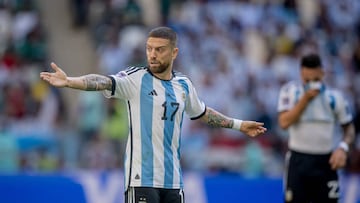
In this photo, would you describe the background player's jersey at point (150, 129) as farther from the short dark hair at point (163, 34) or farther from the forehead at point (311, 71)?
the forehead at point (311, 71)

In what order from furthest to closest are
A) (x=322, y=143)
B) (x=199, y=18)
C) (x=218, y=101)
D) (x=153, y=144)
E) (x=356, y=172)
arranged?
(x=199, y=18), (x=218, y=101), (x=356, y=172), (x=322, y=143), (x=153, y=144)

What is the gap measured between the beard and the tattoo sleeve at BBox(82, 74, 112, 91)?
417mm

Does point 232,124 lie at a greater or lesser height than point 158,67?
lesser

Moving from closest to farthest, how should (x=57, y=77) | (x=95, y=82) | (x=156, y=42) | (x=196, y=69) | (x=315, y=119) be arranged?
(x=57, y=77) → (x=95, y=82) → (x=156, y=42) → (x=315, y=119) → (x=196, y=69)

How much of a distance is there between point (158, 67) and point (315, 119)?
3.16 meters

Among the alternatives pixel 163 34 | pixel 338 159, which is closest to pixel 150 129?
pixel 163 34

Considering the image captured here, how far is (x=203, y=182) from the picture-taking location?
51.1 ft

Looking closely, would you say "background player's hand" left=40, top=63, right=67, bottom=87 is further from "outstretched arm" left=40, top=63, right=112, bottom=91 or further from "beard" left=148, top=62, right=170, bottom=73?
"beard" left=148, top=62, right=170, bottom=73

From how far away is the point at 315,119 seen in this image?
12.7m

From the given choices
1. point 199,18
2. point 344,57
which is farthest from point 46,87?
point 344,57

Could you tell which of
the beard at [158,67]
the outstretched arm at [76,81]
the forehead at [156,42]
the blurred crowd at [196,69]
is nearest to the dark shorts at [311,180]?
the beard at [158,67]

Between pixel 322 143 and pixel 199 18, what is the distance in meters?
9.46

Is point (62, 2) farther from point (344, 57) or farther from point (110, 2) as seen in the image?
point (344, 57)

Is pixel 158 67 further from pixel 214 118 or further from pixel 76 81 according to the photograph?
pixel 214 118
